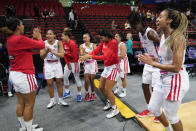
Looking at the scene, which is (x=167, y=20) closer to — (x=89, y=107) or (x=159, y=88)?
(x=159, y=88)

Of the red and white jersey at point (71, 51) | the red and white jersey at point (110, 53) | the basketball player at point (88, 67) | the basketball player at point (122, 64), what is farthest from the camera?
the basketball player at point (122, 64)

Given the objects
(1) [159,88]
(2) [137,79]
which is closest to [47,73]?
(1) [159,88]

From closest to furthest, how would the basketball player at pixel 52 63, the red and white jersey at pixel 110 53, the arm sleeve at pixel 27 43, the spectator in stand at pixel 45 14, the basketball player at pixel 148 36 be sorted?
1. the arm sleeve at pixel 27 43
2. the basketball player at pixel 148 36
3. the red and white jersey at pixel 110 53
4. the basketball player at pixel 52 63
5. the spectator in stand at pixel 45 14

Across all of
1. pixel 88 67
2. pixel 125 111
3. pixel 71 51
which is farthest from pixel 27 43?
pixel 125 111

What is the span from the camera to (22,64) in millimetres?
2178

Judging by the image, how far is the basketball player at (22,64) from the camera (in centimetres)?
204

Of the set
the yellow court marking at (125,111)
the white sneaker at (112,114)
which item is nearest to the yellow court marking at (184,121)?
the yellow court marking at (125,111)

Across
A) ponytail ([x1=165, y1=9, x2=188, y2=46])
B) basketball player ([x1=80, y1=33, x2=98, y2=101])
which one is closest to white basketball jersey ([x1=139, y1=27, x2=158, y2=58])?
ponytail ([x1=165, y1=9, x2=188, y2=46])

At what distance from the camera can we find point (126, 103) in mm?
3633

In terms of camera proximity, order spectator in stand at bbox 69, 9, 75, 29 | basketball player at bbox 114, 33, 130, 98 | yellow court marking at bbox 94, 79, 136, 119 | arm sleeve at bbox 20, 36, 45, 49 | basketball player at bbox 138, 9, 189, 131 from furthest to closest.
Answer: spectator in stand at bbox 69, 9, 75, 29 < basketball player at bbox 114, 33, 130, 98 < yellow court marking at bbox 94, 79, 136, 119 < arm sleeve at bbox 20, 36, 45, 49 < basketball player at bbox 138, 9, 189, 131

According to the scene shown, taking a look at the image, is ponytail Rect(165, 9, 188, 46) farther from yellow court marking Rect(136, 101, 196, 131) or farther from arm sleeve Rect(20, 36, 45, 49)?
arm sleeve Rect(20, 36, 45, 49)

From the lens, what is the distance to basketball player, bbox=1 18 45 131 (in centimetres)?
204

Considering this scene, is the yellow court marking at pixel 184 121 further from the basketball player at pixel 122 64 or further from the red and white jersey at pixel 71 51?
the red and white jersey at pixel 71 51

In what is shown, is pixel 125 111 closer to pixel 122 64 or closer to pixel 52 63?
pixel 122 64
